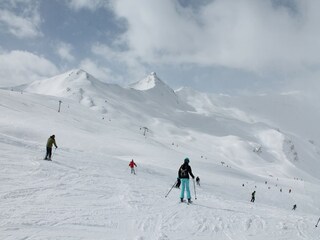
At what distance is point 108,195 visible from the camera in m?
15.3

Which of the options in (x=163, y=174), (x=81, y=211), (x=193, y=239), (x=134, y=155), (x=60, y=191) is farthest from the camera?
(x=134, y=155)

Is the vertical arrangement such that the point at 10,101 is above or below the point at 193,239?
above

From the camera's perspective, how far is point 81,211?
11.4 meters

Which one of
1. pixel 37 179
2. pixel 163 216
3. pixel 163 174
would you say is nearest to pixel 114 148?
pixel 163 174

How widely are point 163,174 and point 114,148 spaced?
93.1ft

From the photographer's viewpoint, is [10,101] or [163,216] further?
[10,101]

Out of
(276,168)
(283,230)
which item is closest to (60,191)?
(283,230)

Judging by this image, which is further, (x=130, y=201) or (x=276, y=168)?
(x=276, y=168)

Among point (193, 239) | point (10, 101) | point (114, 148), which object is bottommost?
point (193, 239)

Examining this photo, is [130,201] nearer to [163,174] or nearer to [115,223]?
[115,223]

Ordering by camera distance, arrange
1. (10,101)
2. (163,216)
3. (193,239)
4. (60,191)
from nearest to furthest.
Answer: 1. (193,239)
2. (163,216)
3. (60,191)
4. (10,101)

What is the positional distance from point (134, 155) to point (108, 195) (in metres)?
51.5

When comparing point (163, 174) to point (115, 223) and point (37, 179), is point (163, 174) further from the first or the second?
point (115, 223)

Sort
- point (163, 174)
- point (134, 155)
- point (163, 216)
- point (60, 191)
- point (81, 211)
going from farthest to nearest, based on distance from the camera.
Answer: point (134, 155)
point (163, 174)
point (60, 191)
point (163, 216)
point (81, 211)
